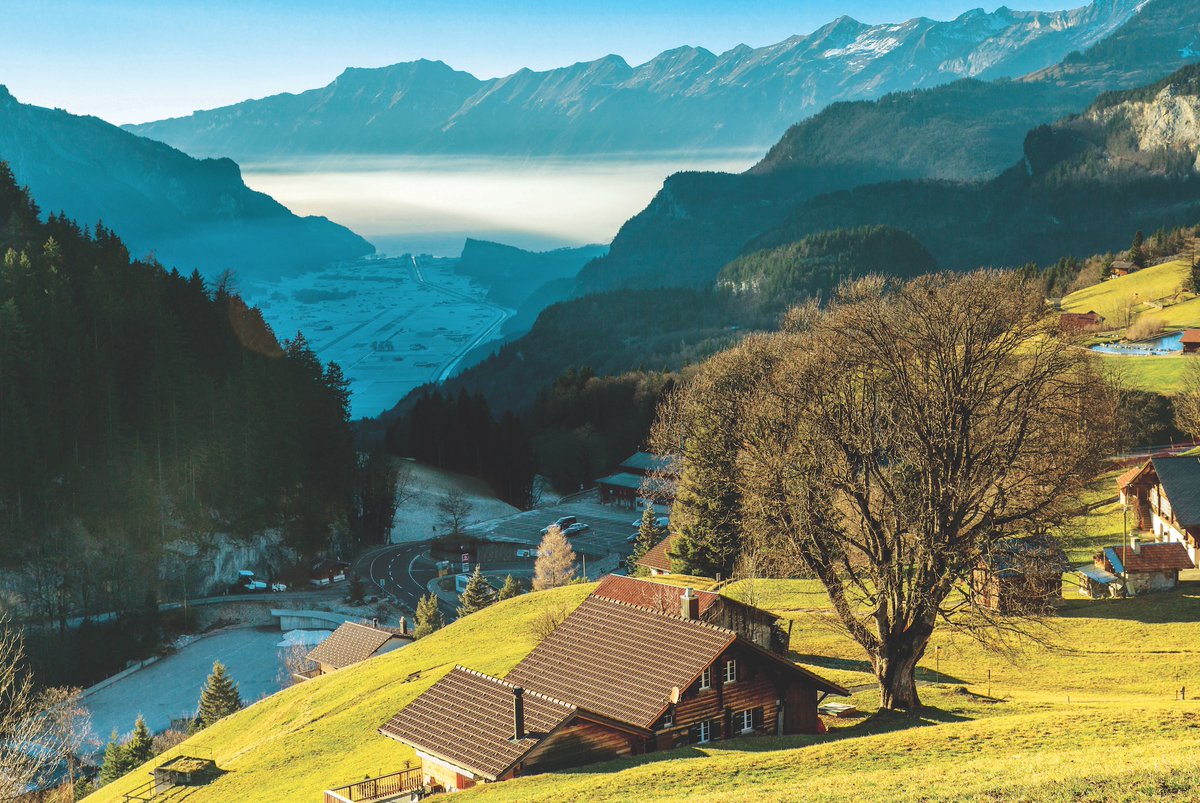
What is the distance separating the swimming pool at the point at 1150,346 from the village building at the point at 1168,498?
160 ft

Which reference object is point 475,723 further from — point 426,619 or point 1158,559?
point 426,619

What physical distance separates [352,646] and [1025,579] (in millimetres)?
35364

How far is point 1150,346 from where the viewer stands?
106438 mm

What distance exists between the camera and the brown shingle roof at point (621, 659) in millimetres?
30438

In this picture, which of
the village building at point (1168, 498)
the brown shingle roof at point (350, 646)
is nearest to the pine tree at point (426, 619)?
the brown shingle roof at point (350, 646)

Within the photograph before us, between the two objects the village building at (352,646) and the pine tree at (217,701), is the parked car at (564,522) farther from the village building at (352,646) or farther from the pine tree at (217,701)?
the pine tree at (217,701)

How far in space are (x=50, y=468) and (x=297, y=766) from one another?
212 feet

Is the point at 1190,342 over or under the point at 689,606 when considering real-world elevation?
over

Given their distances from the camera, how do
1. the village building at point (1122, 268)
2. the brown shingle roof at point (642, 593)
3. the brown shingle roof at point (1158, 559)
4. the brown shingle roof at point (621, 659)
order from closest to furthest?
the brown shingle roof at point (621, 659)
the brown shingle roof at point (642, 593)
the brown shingle roof at point (1158, 559)
the village building at point (1122, 268)

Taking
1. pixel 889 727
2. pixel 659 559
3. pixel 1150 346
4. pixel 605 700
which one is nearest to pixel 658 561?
pixel 659 559

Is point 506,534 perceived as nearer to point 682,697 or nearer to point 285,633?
point 285,633

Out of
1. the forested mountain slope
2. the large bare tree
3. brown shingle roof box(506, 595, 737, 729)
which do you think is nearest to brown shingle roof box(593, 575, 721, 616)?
the large bare tree

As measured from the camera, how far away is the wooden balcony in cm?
2991

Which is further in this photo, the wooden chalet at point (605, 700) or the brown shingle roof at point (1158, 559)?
the brown shingle roof at point (1158, 559)
